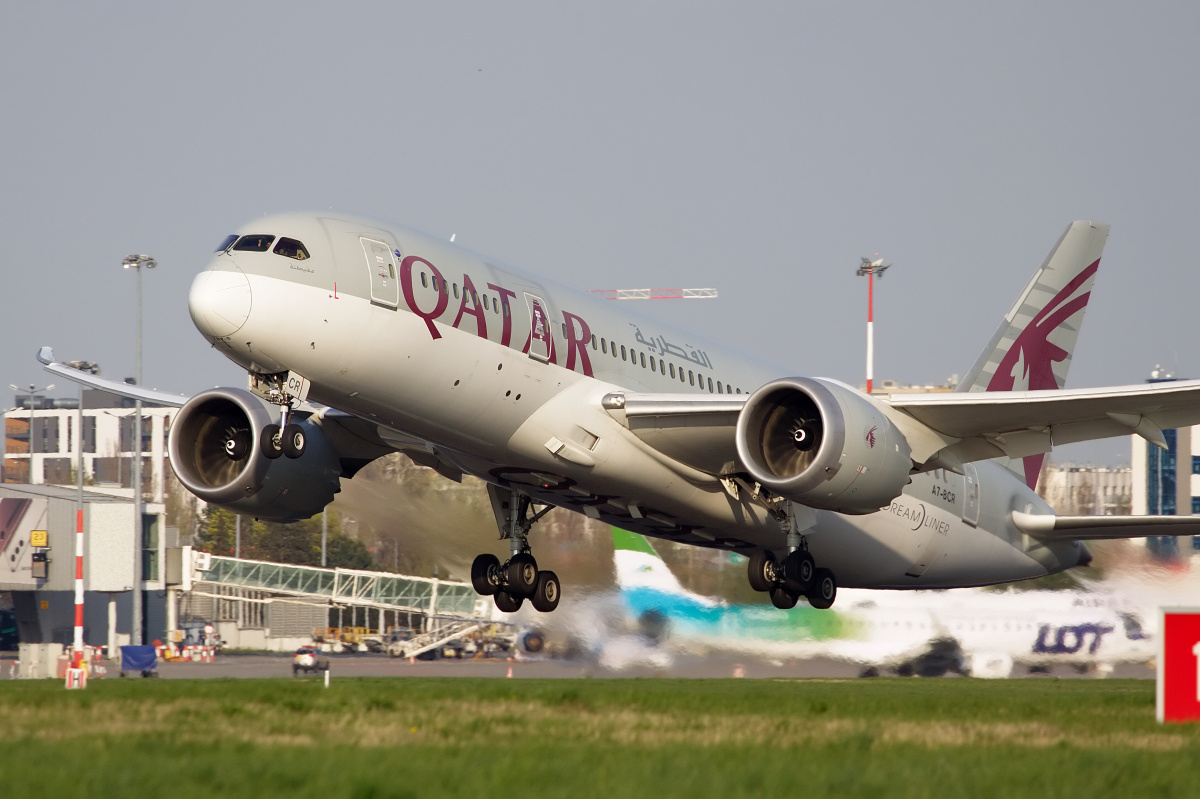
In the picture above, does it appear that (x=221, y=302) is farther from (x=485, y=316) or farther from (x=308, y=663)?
(x=308, y=663)

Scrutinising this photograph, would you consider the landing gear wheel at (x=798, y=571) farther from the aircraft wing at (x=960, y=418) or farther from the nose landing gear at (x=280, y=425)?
the nose landing gear at (x=280, y=425)

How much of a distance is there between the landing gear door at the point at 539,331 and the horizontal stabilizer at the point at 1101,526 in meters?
12.7

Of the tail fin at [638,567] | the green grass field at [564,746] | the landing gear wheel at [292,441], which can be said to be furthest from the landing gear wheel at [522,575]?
the green grass field at [564,746]

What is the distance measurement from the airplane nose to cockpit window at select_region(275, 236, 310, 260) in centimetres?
71

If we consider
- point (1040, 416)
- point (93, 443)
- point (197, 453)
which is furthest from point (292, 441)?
point (93, 443)

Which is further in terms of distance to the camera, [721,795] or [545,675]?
[545,675]

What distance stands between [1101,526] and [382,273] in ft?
56.0

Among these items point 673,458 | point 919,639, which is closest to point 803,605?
point 919,639

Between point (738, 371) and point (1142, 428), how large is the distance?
25.6 ft

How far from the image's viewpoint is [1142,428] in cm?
2295

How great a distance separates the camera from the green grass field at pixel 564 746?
33.5 ft

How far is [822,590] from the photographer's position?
1057 inches

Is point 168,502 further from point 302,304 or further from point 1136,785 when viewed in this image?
point 1136,785

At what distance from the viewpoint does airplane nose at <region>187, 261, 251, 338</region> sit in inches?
742
